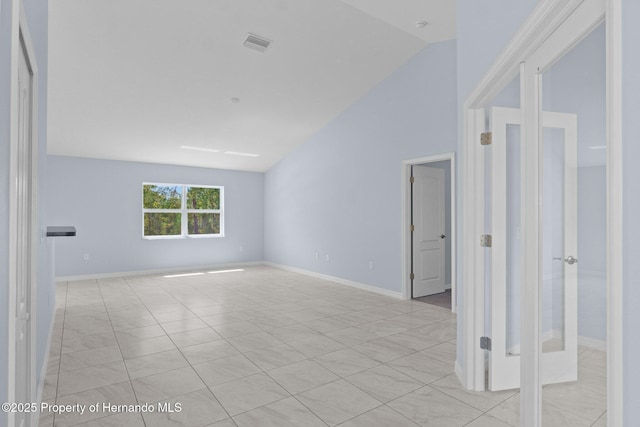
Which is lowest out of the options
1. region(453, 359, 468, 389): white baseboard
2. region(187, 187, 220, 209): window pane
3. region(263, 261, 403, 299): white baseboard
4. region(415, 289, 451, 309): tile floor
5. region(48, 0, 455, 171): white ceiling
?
region(415, 289, 451, 309): tile floor

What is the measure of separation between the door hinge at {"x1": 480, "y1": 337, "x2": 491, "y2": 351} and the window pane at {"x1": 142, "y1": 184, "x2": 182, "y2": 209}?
7273mm

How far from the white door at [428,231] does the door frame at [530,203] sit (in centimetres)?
277

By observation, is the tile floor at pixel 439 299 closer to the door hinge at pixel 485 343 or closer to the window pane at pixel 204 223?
the door hinge at pixel 485 343

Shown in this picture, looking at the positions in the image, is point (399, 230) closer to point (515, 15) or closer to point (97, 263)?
point (515, 15)

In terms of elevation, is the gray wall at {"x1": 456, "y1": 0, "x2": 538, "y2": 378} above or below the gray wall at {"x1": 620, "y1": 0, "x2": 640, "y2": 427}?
above

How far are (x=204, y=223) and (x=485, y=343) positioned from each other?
7.24m

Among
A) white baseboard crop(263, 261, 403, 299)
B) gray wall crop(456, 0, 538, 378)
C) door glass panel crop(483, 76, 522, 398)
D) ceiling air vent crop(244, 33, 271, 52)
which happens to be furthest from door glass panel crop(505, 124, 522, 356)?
ceiling air vent crop(244, 33, 271, 52)

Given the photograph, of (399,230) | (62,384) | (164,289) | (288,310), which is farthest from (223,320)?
(399,230)

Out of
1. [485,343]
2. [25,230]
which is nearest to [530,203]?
[485,343]

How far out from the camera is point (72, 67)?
13.6 ft

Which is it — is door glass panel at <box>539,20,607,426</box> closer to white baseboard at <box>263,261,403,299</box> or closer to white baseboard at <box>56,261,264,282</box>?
white baseboard at <box>263,261,403,299</box>

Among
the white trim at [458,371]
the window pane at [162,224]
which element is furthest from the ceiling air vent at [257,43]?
the window pane at [162,224]

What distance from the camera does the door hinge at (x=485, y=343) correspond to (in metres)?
2.32

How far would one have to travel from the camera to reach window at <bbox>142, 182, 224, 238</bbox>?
7625mm
